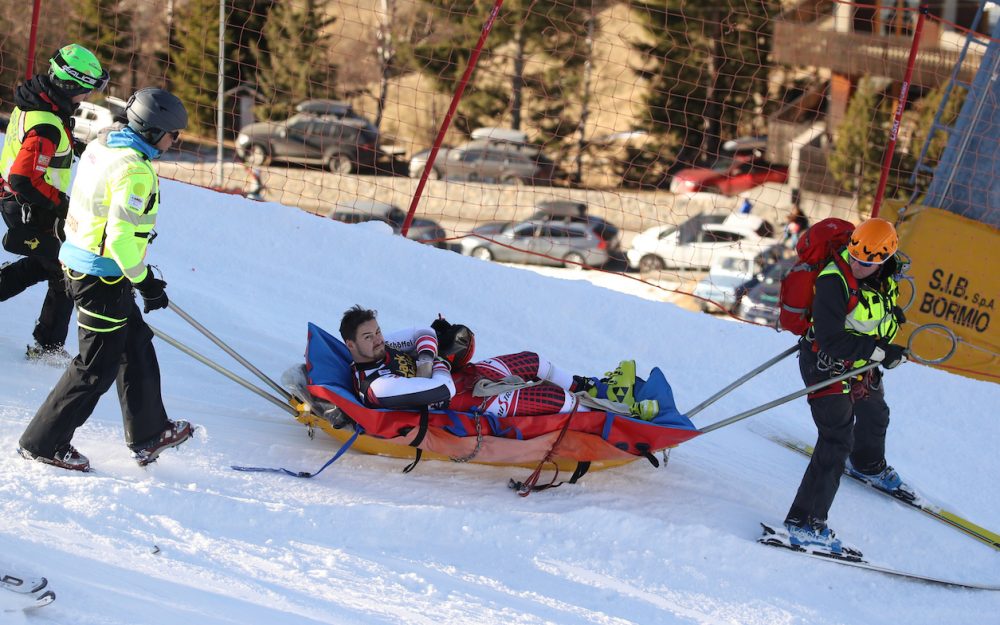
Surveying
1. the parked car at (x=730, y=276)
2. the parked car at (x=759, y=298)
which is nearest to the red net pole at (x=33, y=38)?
the parked car at (x=730, y=276)

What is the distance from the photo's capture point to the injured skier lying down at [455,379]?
3994 millimetres

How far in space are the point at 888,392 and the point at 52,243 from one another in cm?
485

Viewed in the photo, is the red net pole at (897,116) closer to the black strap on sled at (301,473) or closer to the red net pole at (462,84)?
the red net pole at (462,84)

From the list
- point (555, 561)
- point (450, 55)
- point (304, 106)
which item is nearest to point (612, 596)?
point (555, 561)

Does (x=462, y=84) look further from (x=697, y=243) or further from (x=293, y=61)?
(x=293, y=61)

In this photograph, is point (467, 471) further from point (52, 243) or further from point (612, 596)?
point (52, 243)

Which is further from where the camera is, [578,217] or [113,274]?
[578,217]

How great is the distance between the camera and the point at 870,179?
1714 cm

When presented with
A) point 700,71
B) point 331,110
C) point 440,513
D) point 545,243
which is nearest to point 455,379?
point 440,513

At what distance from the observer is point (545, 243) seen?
497 inches

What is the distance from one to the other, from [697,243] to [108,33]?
8151mm

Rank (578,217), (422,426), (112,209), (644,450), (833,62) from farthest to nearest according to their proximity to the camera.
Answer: (833,62) → (578,217) → (644,450) → (422,426) → (112,209)

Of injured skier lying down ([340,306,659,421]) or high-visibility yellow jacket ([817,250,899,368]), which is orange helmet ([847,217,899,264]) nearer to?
high-visibility yellow jacket ([817,250,899,368])

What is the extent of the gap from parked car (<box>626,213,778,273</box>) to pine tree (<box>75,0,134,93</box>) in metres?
6.58
